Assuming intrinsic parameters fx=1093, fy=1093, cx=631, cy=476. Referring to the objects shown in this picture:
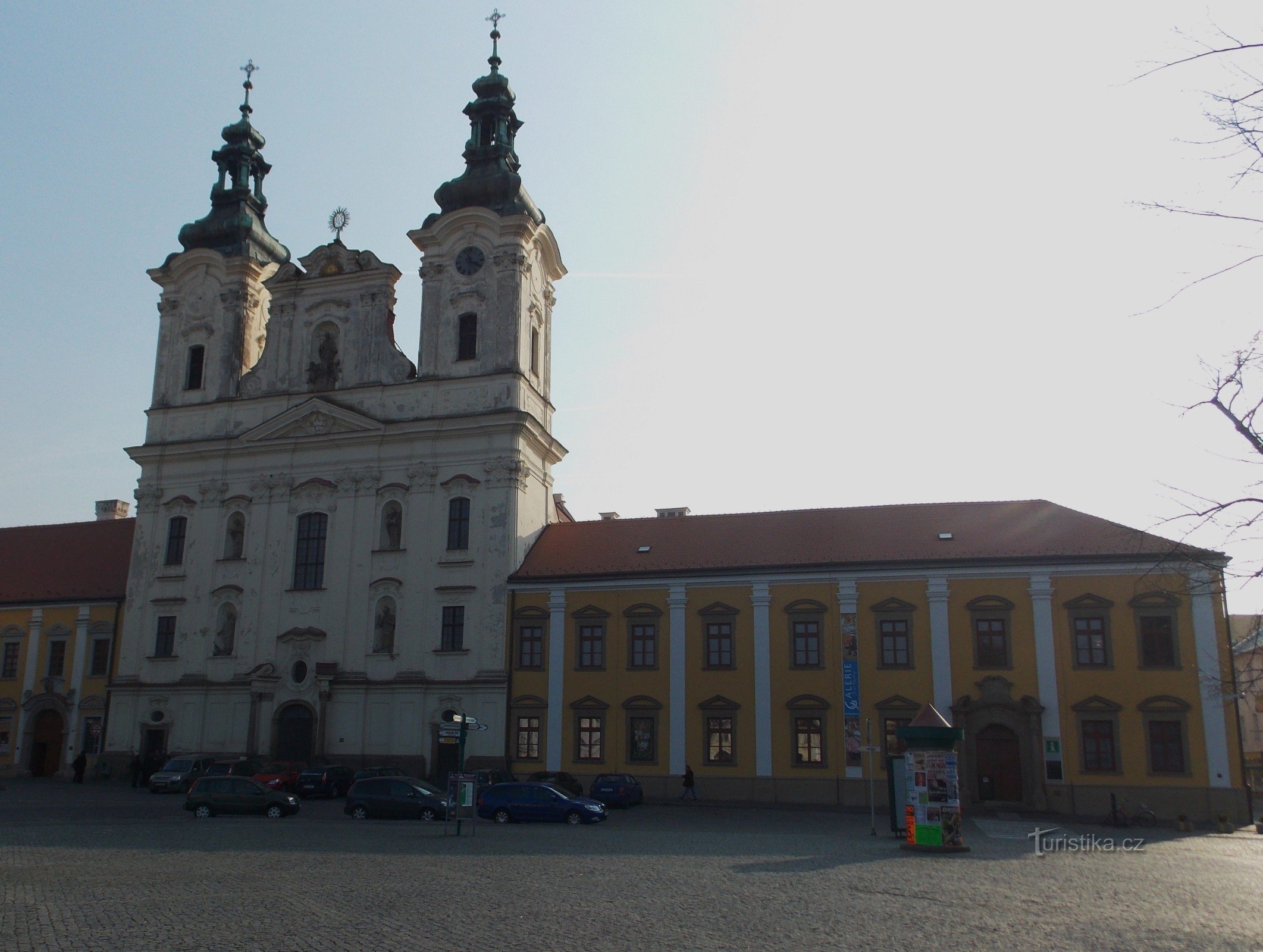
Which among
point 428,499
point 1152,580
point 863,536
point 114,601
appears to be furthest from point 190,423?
point 1152,580

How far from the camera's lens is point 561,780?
33.9 metres

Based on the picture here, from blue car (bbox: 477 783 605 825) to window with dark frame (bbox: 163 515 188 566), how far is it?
879 inches

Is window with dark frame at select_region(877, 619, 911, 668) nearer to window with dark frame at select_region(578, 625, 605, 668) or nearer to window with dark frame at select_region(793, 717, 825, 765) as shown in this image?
window with dark frame at select_region(793, 717, 825, 765)

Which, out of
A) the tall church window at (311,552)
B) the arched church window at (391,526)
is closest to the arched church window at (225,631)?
the tall church window at (311,552)

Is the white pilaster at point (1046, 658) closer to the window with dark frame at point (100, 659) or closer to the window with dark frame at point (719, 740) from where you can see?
the window with dark frame at point (719, 740)

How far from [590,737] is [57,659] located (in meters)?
23.6

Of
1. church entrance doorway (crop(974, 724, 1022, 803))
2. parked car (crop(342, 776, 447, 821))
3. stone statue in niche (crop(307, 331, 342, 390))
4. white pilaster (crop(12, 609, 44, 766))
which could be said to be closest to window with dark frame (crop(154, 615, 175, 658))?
white pilaster (crop(12, 609, 44, 766))

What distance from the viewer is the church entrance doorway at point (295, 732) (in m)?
40.1

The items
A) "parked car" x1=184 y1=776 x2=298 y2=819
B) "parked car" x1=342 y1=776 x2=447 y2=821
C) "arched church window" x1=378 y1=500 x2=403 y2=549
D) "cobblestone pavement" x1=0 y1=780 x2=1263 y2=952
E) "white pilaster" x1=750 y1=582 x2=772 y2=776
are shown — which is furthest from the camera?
"arched church window" x1=378 y1=500 x2=403 y2=549

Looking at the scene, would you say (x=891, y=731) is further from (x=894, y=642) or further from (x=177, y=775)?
(x=177, y=775)

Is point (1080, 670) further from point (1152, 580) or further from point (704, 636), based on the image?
point (704, 636)

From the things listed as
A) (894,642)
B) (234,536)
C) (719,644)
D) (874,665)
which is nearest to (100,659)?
(234,536)

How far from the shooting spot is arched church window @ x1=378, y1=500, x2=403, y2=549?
41.8 metres

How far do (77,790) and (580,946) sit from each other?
104ft
